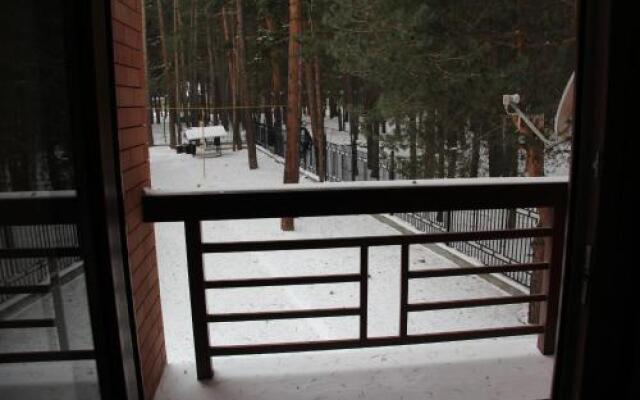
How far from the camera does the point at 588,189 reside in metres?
1.10

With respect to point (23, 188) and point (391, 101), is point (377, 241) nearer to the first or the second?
point (23, 188)

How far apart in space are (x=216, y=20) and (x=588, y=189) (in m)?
16.0

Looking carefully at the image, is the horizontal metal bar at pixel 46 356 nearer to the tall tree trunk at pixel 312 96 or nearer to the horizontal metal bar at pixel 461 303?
the horizontal metal bar at pixel 461 303

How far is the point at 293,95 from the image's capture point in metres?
8.32

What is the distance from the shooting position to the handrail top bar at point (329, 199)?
2.19 meters

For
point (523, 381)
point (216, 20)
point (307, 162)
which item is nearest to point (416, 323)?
point (523, 381)

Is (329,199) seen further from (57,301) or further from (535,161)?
(535,161)

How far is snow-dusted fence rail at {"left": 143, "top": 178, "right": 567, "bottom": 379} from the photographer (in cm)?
220

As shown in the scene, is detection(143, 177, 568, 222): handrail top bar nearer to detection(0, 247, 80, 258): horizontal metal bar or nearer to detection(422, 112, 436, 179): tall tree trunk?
detection(0, 247, 80, 258): horizontal metal bar

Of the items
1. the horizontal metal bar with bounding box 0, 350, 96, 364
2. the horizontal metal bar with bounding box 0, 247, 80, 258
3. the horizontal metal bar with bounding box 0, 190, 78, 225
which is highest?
the horizontal metal bar with bounding box 0, 190, 78, 225

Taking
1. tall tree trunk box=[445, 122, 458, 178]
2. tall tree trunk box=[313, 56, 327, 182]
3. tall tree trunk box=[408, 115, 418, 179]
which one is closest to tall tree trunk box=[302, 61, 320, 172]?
tall tree trunk box=[313, 56, 327, 182]

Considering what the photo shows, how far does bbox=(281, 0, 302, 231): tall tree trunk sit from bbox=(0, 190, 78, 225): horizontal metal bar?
23.8 feet

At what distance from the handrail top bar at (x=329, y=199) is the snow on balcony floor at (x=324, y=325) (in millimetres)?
217

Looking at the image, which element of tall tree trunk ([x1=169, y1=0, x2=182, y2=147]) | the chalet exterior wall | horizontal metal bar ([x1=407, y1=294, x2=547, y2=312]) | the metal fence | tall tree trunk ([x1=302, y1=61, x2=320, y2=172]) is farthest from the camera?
tall tree trunk ([x1=169, y1=0, x2=182, y2=147])
